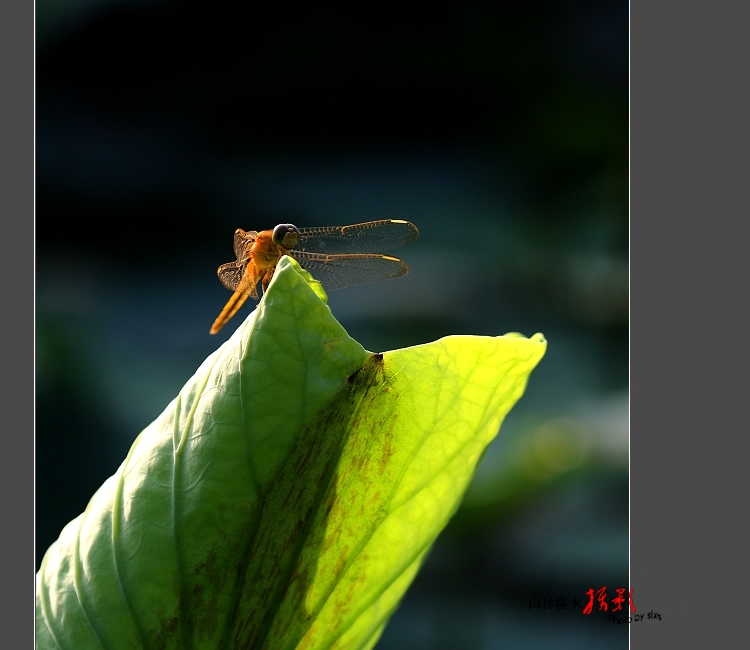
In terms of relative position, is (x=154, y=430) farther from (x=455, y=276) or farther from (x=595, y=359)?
(x=595, y=359)

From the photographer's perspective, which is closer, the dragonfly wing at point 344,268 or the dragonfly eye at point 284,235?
the dragonfly eye at point 284,235

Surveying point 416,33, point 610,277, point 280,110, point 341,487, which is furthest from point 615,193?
point 341,487

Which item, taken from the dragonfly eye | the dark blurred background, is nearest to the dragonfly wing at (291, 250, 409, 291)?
the dragonfly eye

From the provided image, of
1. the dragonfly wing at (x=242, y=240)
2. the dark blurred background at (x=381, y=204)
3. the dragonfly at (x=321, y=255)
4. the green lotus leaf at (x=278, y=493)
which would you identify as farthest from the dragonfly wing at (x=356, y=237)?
the dark blurred background at (x=381, y=204)

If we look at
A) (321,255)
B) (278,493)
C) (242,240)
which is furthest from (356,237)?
(278,493)

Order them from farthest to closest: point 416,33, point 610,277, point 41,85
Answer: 1. point 610,277
2. point 416,33
3. point 41,85

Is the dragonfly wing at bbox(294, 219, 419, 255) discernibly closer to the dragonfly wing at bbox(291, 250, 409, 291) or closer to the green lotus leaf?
the dragonfly wing at bbox(291, 250, 409, 291)

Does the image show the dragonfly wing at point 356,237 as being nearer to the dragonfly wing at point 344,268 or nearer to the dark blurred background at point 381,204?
→ the dragonfly wing at point 344,268
